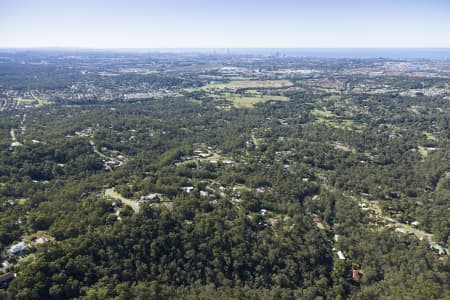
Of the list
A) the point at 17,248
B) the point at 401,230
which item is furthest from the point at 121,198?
the point at 401,230

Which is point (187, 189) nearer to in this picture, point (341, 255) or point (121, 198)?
point (121, 198)

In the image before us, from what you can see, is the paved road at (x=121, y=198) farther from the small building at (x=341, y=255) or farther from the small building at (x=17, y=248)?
the small building at (x=341, y=255)

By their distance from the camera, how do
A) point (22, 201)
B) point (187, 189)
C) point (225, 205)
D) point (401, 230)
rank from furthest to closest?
point (187, 189) → point (22, 201) → point (225, 205) → point (401, 230)

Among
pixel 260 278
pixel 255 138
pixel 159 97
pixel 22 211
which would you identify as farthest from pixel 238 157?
pixel 159 97

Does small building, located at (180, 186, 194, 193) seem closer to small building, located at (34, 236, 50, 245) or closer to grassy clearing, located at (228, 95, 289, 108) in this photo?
small building, located at (34, 236, 50, 245)

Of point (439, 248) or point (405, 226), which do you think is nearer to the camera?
point (439, 248)

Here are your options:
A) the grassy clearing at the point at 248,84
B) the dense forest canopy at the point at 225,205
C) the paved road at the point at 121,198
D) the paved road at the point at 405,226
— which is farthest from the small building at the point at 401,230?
the grassy clearing at the point at 248,84

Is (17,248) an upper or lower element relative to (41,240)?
upper

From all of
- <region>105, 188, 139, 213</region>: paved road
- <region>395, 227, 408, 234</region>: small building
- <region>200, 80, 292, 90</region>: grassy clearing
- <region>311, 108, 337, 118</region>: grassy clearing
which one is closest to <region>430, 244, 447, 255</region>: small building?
<region>395, 227, 408, 234</region>: small building
